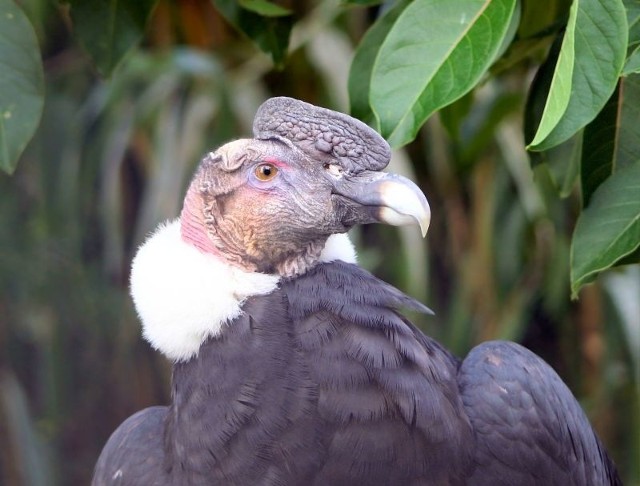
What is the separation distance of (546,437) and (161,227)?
0.78 m

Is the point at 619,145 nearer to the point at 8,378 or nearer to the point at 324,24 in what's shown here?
the point at 324,24

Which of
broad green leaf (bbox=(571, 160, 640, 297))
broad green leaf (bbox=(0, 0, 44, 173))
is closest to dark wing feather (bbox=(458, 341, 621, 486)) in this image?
broad green leaf (bbox=(571, 160, 640, 297))

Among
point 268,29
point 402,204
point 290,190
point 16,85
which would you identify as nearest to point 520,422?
point 402,204

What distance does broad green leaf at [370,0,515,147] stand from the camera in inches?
52.1

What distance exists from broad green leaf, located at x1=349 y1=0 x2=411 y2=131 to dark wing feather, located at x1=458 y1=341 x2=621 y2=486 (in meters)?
0.49

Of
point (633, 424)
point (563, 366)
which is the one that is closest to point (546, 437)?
point (633, 424)

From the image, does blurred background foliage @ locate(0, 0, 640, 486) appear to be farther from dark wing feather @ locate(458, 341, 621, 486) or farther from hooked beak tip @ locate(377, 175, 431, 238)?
hooked beak tip @ locate(377, 175, 431, 238)

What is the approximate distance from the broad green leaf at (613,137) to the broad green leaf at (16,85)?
859mm

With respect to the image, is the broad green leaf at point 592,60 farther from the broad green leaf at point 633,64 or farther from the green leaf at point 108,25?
the green leaf at point 108,25

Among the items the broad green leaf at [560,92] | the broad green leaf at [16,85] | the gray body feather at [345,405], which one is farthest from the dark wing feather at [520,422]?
the broad green leaf at [16,85]

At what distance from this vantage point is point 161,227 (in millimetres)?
1805

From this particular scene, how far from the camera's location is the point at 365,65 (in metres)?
1.72

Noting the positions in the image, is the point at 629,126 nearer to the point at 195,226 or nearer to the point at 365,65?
the point at 365,65

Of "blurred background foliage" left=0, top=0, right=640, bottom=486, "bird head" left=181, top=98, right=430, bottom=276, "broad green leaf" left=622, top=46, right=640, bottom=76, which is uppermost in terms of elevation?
"broad green leaf" left=622, top=46, right=640, bottom=76
